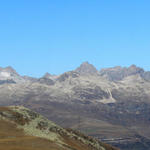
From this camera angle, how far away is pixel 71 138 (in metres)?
119

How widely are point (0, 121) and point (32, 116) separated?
1563cm

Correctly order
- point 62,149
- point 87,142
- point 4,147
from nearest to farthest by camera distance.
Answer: point 4,147 → point 62,149 → point 87,142

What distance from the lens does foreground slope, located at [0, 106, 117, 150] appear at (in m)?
88.4

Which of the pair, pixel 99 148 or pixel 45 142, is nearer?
pixel 45 142

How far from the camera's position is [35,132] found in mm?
105250

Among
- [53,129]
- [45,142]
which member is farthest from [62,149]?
[53,129]

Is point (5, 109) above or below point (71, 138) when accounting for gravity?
above

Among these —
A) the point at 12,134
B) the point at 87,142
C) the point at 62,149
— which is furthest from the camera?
the point at 87,142

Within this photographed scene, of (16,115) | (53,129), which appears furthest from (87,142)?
(16,115)

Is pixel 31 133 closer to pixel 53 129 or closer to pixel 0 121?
pixel 0 121

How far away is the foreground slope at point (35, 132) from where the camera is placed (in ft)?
290

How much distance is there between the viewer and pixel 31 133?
102 m

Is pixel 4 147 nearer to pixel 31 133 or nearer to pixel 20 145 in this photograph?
pixel 20 145

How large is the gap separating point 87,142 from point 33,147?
50499 mm
